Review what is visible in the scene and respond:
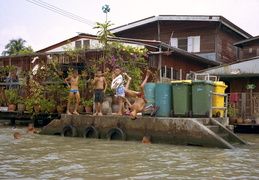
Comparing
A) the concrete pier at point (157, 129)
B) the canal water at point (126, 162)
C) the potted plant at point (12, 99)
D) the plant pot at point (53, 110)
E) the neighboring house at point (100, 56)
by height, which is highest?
the neighboring house at point (100, 56)

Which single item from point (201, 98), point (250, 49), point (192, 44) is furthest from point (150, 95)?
point (250, 49)

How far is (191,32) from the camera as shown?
22797 mm

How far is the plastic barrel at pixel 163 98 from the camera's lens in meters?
9.92

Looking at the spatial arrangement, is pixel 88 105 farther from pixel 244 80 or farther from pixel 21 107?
pixel 244 80

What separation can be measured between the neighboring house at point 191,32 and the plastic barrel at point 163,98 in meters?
12.5

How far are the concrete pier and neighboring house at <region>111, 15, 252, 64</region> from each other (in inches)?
494

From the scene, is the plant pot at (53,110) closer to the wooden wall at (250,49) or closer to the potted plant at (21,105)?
the potted plant at (21,105)

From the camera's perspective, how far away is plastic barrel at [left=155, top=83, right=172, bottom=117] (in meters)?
9.92

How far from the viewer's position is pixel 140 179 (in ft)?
16.3

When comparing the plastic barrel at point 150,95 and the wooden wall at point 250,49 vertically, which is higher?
the wooden wall at point 250,49

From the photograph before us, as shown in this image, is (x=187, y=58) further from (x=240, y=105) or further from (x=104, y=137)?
(x=104, y=137)

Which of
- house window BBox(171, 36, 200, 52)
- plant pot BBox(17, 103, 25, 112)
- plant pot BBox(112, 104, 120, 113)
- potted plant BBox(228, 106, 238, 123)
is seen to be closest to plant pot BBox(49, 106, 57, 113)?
plant pot BBox(17, 103, 25, 112)

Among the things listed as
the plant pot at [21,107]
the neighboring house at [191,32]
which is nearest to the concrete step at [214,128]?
the plant pot at [21,107]

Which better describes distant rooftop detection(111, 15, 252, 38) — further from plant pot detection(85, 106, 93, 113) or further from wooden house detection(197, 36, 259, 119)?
plant pot detection(85, 106, 93, 113)
